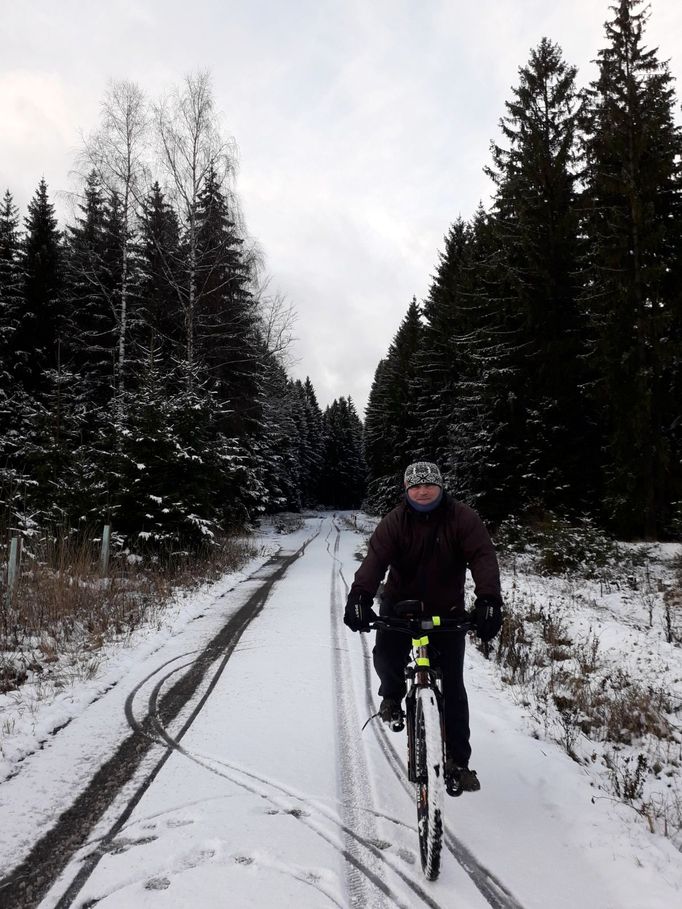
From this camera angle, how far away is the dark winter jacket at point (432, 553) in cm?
332

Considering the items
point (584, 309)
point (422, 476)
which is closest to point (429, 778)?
point (422, 476)

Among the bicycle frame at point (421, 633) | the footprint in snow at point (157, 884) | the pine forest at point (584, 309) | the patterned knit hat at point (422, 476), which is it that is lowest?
the footprint in snow at point (157, 884)

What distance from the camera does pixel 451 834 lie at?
318cm

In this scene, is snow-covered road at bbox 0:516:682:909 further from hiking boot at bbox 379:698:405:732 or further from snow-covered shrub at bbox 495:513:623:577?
snow-covered shrub at bbox 495:513:623:577

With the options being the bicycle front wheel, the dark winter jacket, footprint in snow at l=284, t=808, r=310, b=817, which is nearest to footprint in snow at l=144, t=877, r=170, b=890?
footprint in snow at l=284, t=808, r=310, b=817

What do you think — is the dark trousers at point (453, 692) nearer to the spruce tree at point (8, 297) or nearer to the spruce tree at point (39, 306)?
the spruce tree at point (8, 297)

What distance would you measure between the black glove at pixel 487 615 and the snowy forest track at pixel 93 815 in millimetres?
2416

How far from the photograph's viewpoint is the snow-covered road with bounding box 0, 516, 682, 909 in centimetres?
261

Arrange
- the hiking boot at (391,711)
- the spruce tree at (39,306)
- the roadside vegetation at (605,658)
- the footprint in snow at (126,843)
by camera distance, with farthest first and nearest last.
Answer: the spruce tree at (39,306) < the roadside vegetation at (605,658) < the hiking boot at (391,711) < the footprint in snow at (126,843)

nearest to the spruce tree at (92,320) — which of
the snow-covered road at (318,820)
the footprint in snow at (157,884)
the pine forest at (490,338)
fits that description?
the pine forest at (490,338)

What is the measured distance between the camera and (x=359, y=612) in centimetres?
326

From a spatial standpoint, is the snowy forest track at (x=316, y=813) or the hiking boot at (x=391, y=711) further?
the hiking boot at (x=391, y=711)

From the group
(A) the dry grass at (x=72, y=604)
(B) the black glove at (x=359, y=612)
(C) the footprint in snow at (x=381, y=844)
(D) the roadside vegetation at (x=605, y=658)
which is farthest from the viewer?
(A) the dry grass at (x=72, y=604)

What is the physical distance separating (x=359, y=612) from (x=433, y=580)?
521 millimetres
